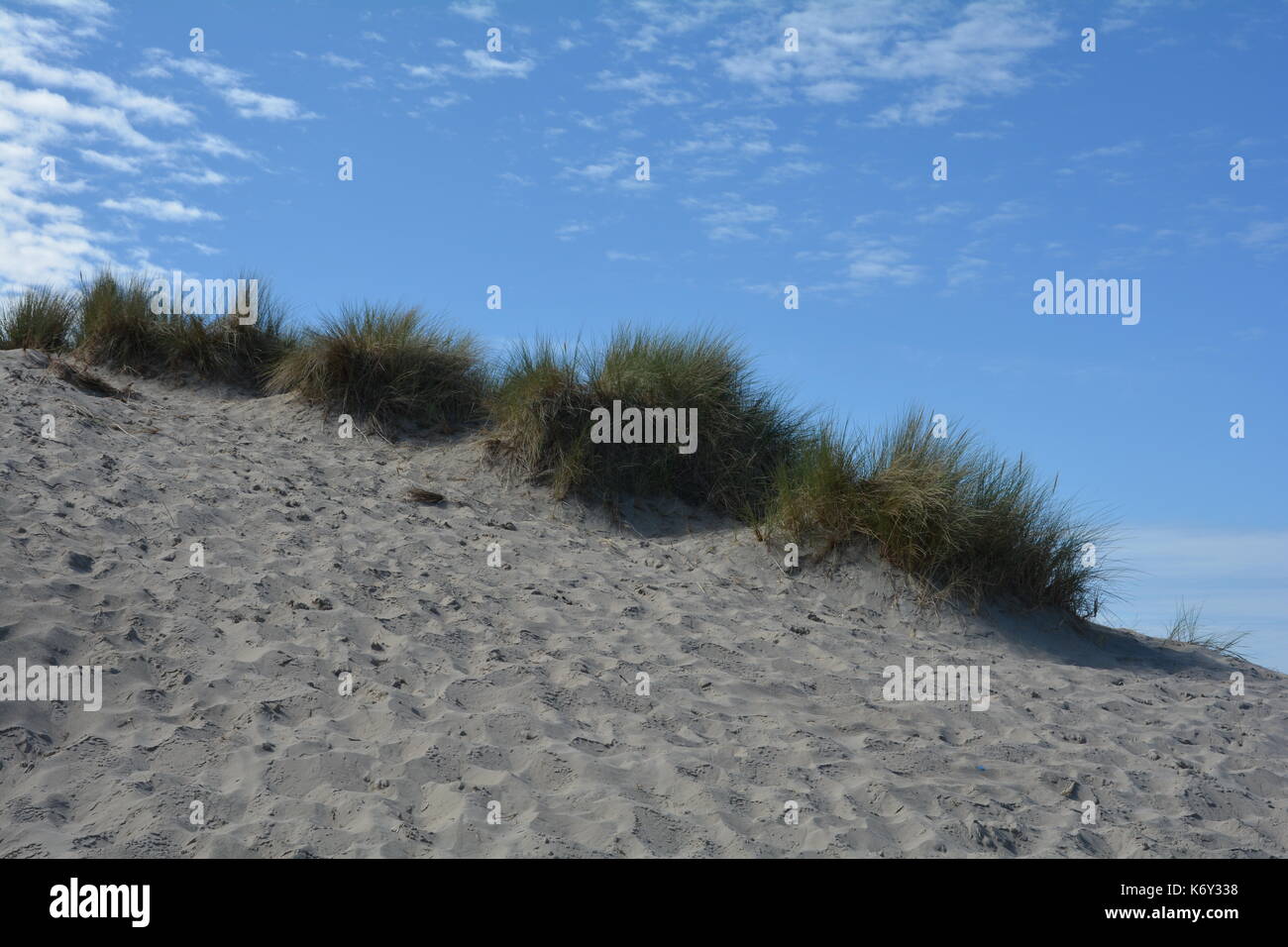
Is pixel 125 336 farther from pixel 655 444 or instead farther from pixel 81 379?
pixel 655 444

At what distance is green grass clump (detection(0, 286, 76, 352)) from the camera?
1161cm

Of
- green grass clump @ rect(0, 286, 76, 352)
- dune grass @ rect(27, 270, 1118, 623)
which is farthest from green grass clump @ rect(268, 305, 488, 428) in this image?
green grass clump @ rect(0, 286, 76, 352)

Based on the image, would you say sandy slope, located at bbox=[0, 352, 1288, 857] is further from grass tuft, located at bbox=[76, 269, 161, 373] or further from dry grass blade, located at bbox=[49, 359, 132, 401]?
grass tuft, located at bbox=[76, 269, 161, 373]

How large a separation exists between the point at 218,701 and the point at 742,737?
2.67 metres

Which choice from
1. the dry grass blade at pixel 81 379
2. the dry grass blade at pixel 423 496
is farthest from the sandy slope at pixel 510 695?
the dry grass blade at pixel 81 379

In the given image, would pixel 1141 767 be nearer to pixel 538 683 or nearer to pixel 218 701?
pixel 538 683

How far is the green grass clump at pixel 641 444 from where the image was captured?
975 centimetres

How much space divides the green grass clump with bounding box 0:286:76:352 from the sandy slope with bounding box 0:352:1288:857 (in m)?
2.90

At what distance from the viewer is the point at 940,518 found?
843cm

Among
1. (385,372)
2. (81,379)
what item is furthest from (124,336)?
(385,372)

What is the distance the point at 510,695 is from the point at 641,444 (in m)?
4.69

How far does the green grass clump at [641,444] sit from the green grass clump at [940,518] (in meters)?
0.84

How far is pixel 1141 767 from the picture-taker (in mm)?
6051

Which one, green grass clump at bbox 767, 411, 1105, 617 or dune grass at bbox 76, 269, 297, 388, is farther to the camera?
dune grass at bbox 76, 269, 297, 388
